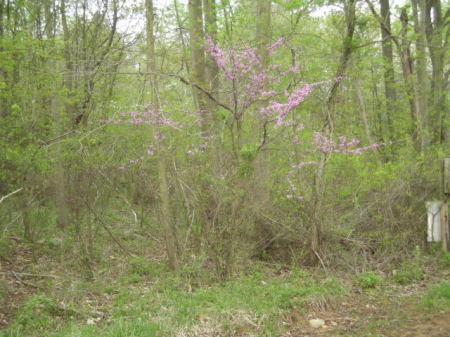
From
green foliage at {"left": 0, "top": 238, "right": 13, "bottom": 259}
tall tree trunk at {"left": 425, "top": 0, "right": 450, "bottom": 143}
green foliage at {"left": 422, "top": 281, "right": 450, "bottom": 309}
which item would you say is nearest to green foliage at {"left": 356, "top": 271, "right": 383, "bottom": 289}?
green foliage at {"left": 422, "top": 281, "right": 450, "bottom": 309}

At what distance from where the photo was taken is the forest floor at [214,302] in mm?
5293

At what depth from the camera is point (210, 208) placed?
7047 mm

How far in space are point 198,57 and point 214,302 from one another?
6053 mm

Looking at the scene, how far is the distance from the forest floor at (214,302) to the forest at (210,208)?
0.03m

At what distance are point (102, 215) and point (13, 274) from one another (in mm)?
1960

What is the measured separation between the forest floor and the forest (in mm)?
29

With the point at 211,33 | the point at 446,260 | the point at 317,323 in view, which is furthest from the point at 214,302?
the point at 211,33

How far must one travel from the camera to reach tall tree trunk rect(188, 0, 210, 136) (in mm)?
9398

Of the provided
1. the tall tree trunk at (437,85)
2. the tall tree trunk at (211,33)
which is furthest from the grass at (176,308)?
the tall tree trunk at (437,85)

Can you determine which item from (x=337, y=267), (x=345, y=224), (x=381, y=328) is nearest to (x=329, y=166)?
(x=345, y=224)

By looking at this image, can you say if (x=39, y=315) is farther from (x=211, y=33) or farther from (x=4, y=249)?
(x=211, y=33)

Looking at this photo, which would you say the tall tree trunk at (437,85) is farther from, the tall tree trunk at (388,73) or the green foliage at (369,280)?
the green foliage at (369,280)

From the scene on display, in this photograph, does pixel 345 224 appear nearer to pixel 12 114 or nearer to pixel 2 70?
pixel 12 114

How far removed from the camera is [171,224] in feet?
24.8
